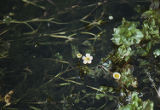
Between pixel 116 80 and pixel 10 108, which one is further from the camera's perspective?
pixel 116 80

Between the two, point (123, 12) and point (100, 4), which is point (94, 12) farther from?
point (123, 12)

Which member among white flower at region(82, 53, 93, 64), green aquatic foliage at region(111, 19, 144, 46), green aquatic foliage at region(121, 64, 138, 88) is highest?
green aquatic foliage at region(111, 19, 144, 46)

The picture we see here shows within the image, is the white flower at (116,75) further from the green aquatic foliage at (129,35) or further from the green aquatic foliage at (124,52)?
the green aquatic foliage at (129,35)

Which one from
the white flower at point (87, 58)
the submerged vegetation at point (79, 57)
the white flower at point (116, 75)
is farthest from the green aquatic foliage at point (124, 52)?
the white flower at point (87, 58)

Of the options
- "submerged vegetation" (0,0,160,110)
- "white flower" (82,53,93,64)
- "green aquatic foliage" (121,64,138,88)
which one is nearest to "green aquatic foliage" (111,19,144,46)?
"submerged vegetation" (0,0,160,110)

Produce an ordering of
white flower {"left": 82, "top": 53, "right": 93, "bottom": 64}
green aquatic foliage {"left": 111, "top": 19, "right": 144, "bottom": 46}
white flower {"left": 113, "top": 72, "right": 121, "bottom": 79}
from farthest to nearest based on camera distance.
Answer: white flower {"left": 82, "top": 53, "right": 93, "bottom": 64}, white flower {"left": 113, "top": 72, "right": 121, "bottom": 79}, green aquatic foliage {"left": 111, "top": 19, "right": 144, "bottom": 46}

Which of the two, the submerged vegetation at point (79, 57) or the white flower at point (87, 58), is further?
the white flower at point (87, 58)

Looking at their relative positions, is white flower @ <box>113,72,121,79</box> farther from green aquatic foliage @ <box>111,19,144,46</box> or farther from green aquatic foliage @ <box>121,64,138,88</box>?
green aquatic foliage @ <box>111,19,144,46</box>

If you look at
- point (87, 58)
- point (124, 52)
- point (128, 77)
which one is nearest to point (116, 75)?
point (128, 77)

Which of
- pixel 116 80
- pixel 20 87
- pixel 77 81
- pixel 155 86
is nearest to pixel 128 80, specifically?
pixel 116 80
